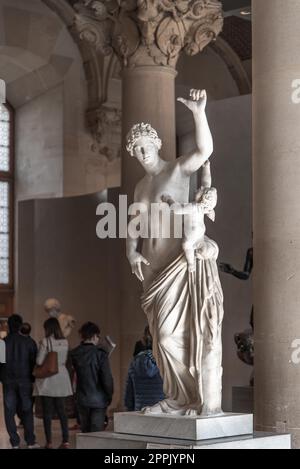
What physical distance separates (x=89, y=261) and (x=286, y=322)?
36.9ft

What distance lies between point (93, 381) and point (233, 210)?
519 centimetres

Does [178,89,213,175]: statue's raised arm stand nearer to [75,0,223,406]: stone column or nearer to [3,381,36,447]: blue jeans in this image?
[3,381,36,447]: blue jeans

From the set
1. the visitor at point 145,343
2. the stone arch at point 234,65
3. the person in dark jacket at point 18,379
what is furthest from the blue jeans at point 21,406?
the stone arch at point 234,65

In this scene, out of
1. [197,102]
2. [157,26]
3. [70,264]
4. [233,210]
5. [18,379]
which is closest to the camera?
[197,102]

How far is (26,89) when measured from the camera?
68.6 ft

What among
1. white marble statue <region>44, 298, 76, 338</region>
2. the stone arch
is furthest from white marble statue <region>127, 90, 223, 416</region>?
the stone arch

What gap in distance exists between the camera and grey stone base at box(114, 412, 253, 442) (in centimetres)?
733

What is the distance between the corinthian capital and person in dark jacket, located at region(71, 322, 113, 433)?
393cm

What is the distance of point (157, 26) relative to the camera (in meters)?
13.3

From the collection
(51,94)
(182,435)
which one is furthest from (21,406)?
(51,94)

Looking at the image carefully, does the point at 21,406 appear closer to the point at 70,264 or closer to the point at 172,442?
the point at 172,442

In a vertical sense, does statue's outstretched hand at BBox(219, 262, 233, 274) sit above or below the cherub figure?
above

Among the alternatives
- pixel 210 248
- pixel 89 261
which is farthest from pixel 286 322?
pixel 89 261
